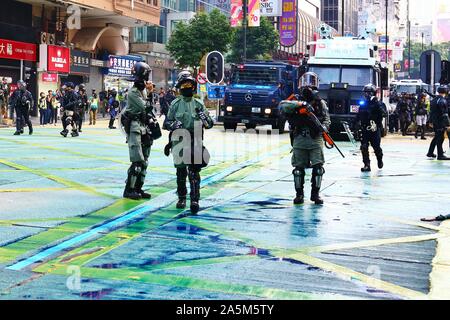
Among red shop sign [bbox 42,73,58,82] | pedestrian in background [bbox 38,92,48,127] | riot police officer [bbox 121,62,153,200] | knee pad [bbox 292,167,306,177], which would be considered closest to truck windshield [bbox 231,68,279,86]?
pedestrian in background [bbox 38,92,48,127]

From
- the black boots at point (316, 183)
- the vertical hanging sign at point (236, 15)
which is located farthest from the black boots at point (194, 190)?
the vertical hanging sign at point (236, 15)

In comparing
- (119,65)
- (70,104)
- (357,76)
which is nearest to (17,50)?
(119,65)

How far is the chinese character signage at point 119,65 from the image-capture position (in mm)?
43594

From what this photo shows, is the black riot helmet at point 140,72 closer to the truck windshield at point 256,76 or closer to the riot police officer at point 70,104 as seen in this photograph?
the riot police officer at point 70,104

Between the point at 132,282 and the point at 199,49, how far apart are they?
41600 mm

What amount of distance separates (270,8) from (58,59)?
17.6 m

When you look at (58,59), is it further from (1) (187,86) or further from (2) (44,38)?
(1) (187,86)

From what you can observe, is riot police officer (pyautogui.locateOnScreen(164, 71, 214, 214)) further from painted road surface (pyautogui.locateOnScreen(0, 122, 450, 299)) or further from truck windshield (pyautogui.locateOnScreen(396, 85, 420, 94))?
truck windshield (pyautogui.locateOnScreen(396, 85, 420, 94))

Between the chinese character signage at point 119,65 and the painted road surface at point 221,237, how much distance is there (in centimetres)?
3142

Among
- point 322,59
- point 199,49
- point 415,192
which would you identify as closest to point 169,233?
point 415,192

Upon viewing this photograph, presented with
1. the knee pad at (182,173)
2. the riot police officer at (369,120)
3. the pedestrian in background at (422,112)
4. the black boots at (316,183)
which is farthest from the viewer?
the pedestrian in background at (422,112)

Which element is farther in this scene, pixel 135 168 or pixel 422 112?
pixel 422 112

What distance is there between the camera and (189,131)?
834 centimetres

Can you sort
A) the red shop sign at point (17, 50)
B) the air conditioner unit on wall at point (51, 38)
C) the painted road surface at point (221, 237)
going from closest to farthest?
the painted road surface at point (221, 237) < the red shop sign at point (17, 50) < the air conditioner unit on wall at point (51, 38)
